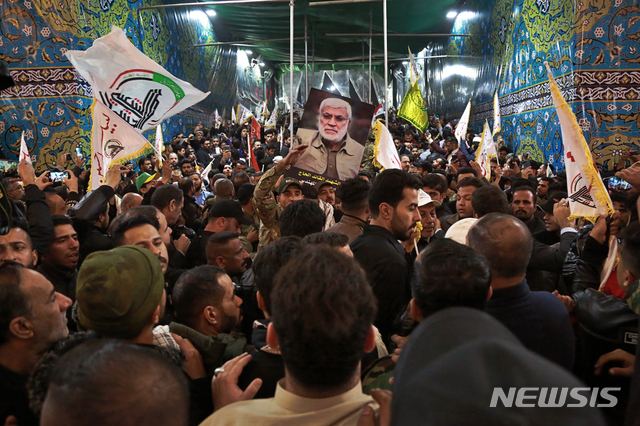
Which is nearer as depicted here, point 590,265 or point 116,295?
point 116,295

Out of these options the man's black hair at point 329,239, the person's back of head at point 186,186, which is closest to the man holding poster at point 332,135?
the person's back of head at point 186,186

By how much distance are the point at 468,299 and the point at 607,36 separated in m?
9.32

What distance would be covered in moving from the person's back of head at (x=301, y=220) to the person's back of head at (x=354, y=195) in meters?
0.42

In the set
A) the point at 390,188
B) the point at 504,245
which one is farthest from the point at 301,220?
the point at 504,245

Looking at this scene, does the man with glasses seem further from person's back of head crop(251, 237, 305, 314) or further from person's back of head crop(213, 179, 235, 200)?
person's back of head crop(251, 237, 305, 314)

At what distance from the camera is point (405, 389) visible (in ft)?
1.96

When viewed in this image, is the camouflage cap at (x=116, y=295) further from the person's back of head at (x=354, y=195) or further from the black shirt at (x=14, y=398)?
the person's back of head at (x=354, y=195)

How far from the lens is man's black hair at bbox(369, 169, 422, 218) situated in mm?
2852

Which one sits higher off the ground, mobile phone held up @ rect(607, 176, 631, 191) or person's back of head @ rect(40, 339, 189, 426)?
person's back of head @ rect(40, 339, 189, 426)

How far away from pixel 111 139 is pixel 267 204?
4.99ft

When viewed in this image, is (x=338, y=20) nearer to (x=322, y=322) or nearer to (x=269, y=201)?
(x=269, y=201)

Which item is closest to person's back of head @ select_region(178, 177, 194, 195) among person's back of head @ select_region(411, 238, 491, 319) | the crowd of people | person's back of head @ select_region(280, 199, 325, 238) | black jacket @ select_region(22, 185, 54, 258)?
the crowd of people

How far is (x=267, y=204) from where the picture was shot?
3973 millimetres

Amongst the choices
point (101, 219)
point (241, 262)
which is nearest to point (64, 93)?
point (101, 219)
